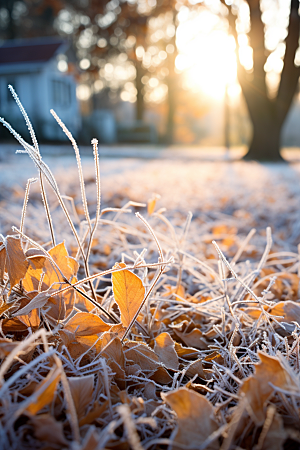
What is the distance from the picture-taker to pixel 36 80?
46.4 feet

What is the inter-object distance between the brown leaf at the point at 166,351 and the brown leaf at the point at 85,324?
4.6 inches

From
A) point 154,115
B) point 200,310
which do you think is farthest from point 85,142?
point 154,115

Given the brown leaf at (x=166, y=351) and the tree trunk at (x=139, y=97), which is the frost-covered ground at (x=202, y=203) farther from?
the tree trunk at (x=139, y=97)

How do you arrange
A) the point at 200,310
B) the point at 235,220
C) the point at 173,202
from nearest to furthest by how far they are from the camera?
1. the point at 200,310
2. the point at 235,220
3. the point at 173,202

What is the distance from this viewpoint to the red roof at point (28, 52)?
1388cm

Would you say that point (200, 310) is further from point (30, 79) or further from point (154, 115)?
point (154, 115)

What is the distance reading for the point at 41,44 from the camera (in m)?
14.8

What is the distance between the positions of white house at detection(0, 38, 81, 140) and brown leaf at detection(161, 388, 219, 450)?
1366 cm

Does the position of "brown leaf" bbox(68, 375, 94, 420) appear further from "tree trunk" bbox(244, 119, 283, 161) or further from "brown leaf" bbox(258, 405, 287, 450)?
"tree trunk" bbox(244, 119, 283, 161)

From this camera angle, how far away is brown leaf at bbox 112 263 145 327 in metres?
0.64

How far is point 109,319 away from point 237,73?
860 centimetres

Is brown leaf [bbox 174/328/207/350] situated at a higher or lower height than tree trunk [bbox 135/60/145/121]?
lower

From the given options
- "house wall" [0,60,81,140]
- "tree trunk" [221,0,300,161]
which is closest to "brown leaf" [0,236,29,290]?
"tree trunk" [221,0,300,161]

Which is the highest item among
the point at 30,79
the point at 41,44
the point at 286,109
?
the point at 41,44
